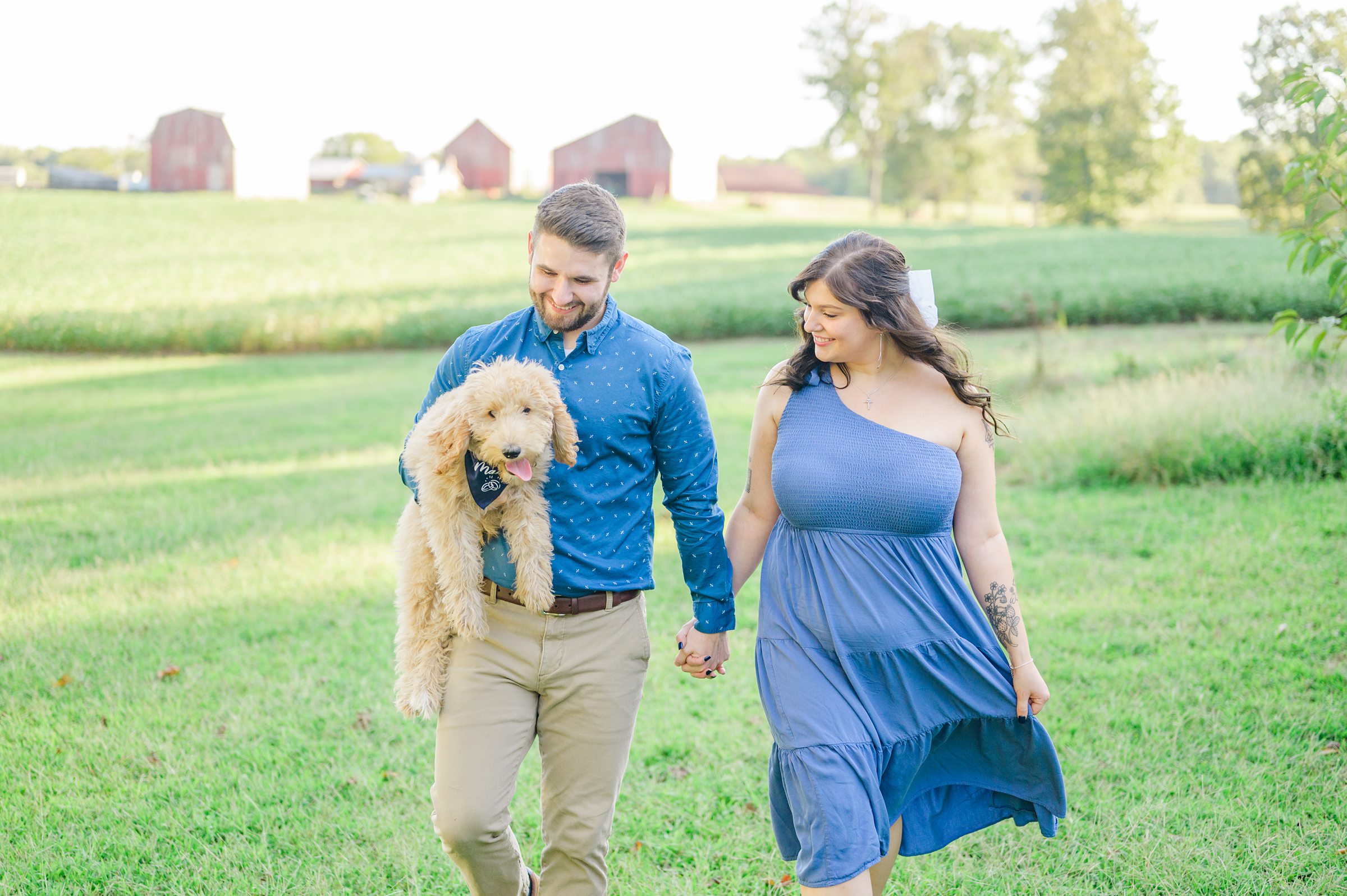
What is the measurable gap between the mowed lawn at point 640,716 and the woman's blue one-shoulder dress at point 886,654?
182 mm

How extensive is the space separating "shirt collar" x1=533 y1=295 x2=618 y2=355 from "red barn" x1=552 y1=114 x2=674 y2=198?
57744mm

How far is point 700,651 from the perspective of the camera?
10.5 ft

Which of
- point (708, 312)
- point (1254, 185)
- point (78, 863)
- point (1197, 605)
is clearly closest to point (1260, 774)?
point (1197, 605)

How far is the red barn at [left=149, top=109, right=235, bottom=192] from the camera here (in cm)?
5678

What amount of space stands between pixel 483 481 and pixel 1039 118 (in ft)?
206

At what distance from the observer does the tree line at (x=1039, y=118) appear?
47594 millimetres

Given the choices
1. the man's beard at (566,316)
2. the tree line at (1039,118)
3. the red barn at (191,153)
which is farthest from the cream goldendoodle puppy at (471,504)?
the red barn at (191,153)

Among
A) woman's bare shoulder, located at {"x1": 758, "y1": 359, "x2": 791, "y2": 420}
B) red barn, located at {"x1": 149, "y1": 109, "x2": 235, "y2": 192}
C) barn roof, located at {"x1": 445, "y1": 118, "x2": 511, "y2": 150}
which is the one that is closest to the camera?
woman's bare shoulder, located at {"x1": 758, "y1": 359, "x2": 791, "y2": 420}

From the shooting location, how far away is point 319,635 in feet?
20.3

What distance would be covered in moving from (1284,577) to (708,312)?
18.7 meters

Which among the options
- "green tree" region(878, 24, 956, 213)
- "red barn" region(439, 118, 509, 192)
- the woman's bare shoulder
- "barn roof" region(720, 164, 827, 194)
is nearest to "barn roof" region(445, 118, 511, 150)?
"red barn" region(439, 118, 509, 192)

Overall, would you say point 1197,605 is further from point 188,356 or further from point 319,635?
point 188,356

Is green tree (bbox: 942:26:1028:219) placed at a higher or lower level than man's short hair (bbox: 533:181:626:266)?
higher

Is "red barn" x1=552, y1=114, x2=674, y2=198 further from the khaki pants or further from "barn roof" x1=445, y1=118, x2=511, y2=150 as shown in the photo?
the khaki pants
